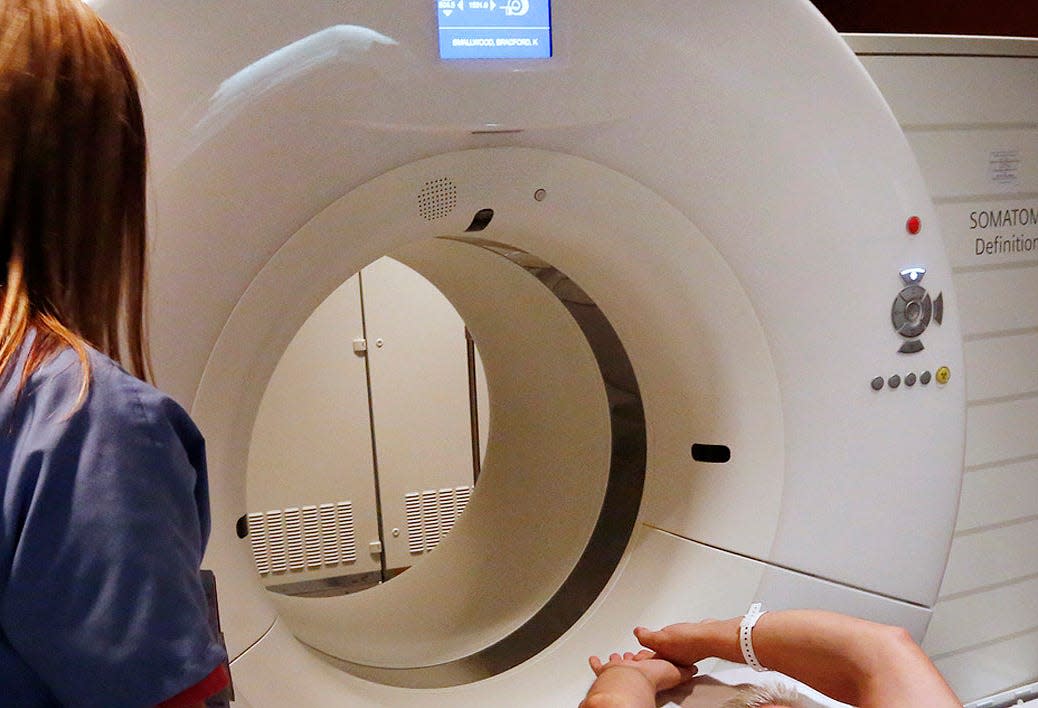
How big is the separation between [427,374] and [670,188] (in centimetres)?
136

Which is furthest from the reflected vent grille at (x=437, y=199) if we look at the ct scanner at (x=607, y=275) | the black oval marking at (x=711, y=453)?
the black oval marking at (x=711, y=453)

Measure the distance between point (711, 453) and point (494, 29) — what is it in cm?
60

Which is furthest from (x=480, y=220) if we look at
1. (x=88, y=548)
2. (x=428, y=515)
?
(x=428, y=515)

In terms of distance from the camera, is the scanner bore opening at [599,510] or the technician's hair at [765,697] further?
the scanner bore opening at [599,510]

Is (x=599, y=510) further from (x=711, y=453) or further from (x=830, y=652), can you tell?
(x=830, y=652)

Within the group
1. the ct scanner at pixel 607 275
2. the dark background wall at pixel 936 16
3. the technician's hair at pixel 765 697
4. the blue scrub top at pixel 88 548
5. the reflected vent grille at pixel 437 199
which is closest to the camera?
the blue scrub top at pixel 88 548

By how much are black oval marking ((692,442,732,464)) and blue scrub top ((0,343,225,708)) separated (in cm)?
84

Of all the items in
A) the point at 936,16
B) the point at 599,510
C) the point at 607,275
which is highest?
the point at 936,16

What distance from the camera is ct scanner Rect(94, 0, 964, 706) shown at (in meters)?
0.91

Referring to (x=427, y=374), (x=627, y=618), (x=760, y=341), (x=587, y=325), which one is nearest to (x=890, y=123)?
(x=760, y=341)

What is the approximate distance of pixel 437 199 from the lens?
102cm

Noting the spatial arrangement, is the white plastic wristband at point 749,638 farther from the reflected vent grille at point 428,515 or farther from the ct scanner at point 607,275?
the reflected vent grille at point 428,515

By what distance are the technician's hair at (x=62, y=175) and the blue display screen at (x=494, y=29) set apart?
434 mm

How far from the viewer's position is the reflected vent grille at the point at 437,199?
101 centimetres
